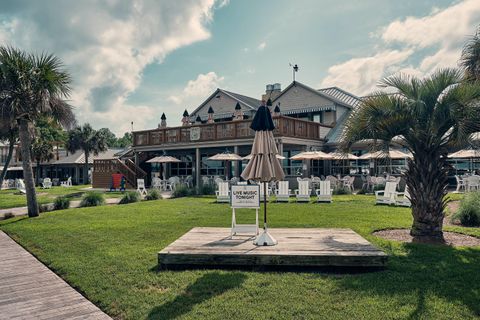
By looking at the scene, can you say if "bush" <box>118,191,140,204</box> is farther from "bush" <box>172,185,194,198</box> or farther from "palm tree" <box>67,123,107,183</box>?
"palm tree" <box>67,123,107,183</box>

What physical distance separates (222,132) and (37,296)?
18536 mm

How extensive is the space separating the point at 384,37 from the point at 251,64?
4.87 m

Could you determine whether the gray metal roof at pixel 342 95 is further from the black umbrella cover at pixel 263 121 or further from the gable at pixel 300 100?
the black umbrella cover at pixel 263 121

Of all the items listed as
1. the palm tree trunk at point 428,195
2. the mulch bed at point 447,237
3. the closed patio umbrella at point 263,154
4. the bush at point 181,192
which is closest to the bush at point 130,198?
the bush at point 181,192

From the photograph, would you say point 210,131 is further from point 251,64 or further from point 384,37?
point 384,37

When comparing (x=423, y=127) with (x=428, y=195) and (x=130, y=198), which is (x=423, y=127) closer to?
(x=428, y=195)

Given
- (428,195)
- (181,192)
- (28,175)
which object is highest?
(28,175)

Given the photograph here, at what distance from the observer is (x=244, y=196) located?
717 centimetres

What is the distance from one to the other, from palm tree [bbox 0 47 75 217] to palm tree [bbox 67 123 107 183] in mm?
31163

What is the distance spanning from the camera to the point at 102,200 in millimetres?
15688

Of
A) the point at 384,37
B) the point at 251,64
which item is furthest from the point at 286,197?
the point at 384,37

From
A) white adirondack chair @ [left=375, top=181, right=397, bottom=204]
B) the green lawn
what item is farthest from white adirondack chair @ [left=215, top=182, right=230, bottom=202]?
the green lawn

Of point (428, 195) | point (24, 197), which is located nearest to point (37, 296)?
point (428, 195)

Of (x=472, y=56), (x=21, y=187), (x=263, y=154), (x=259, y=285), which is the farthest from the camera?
(x=21, y=187)
